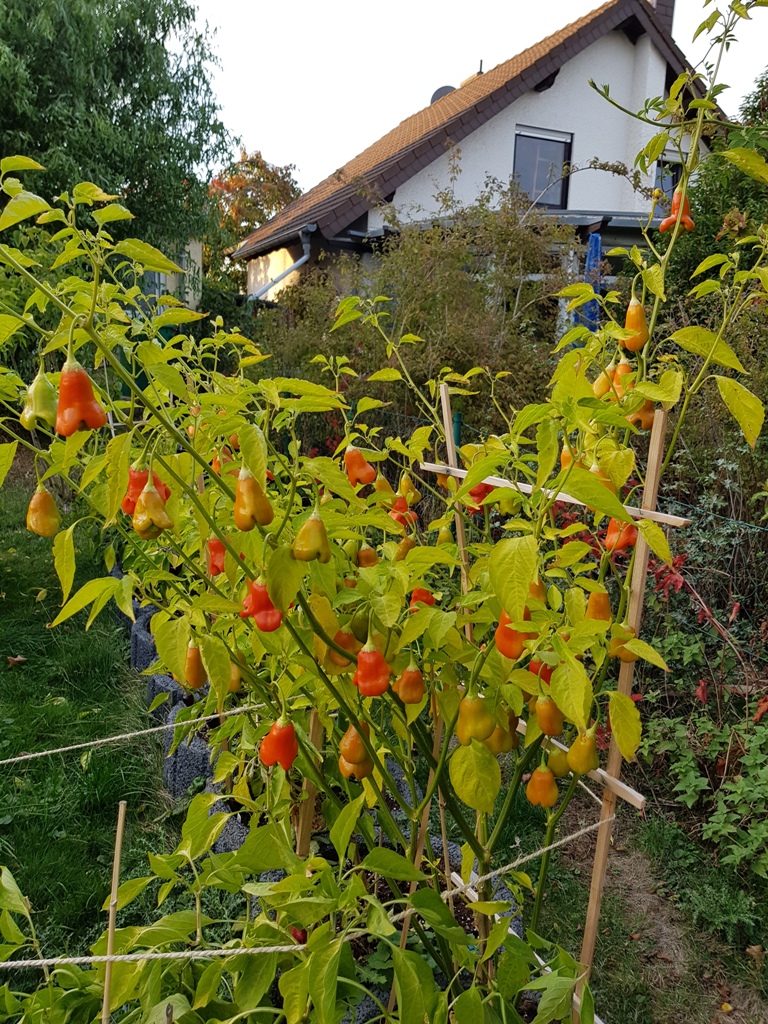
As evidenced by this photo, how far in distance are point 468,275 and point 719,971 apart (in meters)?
4.32

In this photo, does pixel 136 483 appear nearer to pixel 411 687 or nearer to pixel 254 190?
pixel 411 687

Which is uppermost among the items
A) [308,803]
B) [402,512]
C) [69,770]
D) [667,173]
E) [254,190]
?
[254,190]

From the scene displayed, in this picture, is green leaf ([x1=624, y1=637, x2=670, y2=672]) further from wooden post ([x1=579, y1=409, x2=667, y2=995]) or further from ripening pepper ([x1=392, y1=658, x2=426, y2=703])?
ripening pepper ([x1=392, y1=658, x2=426, y2=703])

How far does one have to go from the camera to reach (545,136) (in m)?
10.2

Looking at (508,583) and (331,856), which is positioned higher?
(508,583)

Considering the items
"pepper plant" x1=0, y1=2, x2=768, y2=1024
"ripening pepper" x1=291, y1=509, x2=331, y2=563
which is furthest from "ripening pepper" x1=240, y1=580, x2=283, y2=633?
"ripening pepper" x1=291, y1=509, x2=331, y2=563

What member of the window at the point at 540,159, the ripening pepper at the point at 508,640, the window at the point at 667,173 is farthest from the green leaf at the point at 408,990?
the window at the point at 540,159

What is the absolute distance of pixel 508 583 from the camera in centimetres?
76

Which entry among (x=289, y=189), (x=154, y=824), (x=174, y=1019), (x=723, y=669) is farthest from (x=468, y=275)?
(x=289, y=189)

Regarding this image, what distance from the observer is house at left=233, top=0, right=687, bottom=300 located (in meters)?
8.80

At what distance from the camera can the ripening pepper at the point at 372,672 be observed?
2.82 feet

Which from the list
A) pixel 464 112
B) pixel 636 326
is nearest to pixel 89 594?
pixel 636 326

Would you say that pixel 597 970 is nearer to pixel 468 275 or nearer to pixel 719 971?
pixel 719 971

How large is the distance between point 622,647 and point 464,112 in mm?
9690
